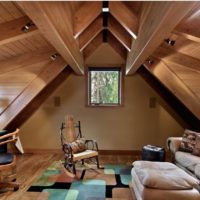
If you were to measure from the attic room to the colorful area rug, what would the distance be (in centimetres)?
2

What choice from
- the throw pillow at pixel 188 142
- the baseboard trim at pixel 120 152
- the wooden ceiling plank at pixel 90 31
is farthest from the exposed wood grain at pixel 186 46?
the baseboard trim at pixel 120 152

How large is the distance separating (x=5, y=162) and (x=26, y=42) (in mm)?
1893

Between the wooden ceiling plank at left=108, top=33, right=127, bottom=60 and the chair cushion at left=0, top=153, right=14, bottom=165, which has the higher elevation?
the wooden ceiling plank at left=108, top=33, right=127, bottom=60

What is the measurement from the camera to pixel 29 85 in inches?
157

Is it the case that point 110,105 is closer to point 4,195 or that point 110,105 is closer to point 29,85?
point 29,85

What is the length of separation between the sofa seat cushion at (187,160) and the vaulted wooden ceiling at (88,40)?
2.92 feet

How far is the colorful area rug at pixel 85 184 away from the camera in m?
3.01

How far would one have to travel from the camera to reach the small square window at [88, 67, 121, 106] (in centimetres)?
541

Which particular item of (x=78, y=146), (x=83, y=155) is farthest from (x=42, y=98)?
(x=83, y=155)

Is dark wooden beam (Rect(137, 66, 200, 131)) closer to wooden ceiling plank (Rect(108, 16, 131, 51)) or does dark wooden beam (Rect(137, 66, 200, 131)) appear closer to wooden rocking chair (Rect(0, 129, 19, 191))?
wooden ceiling plank (Rect(108, 16, 131, 51))

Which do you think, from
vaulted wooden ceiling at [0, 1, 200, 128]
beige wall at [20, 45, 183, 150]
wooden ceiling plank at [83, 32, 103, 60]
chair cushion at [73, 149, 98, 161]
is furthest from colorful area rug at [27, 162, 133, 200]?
wooden ceiling plank at [83, 32, 103, 60]

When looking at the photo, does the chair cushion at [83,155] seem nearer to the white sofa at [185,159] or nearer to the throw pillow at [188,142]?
the white sofa at [185,159]

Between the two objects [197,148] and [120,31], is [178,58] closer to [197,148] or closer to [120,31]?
[120,31]

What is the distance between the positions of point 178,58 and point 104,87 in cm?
214
